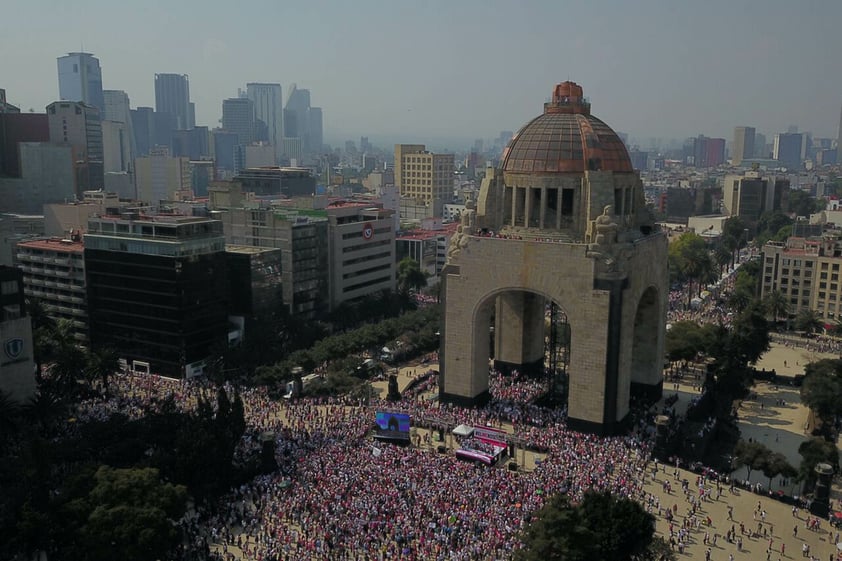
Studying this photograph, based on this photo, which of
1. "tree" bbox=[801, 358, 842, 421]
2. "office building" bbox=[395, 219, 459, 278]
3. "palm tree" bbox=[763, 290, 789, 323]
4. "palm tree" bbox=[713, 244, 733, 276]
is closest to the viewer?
"tree" bbox=[801, 358, 842, 421]

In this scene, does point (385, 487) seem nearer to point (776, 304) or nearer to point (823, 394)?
point (823, 394)

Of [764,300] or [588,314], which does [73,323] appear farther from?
[764,300]

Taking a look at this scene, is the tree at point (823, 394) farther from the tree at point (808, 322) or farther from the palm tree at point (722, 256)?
the palm tree at point (722, 256)

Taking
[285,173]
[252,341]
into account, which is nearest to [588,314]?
[252,341]

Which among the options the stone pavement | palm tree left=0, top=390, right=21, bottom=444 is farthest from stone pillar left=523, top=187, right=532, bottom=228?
palm tree left=0, top=390, right=21, bottom=444

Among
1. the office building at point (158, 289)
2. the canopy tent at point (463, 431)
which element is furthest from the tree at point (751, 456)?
the office building at point (158, 289)

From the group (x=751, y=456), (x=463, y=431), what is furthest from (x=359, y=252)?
(x=751, y=456)

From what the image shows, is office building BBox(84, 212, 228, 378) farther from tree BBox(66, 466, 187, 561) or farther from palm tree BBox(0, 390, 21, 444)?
tree BBox(66, 466, 187, 561)
